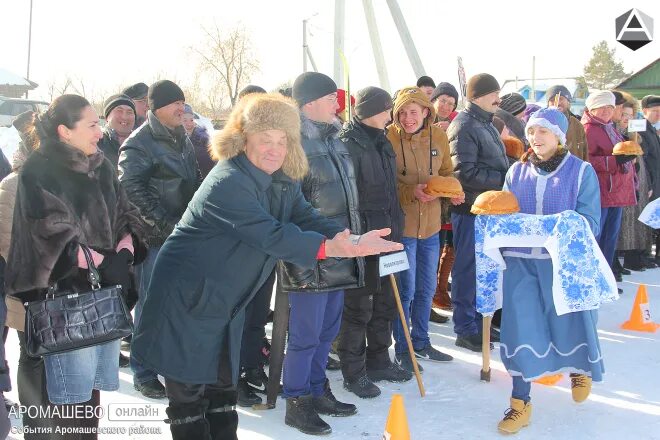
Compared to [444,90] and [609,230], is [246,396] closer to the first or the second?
[444,90]

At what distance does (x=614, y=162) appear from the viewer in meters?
6.87

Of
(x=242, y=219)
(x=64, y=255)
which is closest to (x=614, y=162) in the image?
(x=242, y=219)

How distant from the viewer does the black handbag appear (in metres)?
2.59

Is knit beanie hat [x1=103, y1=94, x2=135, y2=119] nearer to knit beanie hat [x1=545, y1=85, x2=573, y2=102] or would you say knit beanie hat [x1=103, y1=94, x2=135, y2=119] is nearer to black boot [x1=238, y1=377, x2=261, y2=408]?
black boot [x1=238, y1=377, x2=261, y2=408]

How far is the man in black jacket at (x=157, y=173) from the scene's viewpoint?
404 centimetres

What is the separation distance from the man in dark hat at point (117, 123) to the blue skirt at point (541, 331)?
3.22 metres

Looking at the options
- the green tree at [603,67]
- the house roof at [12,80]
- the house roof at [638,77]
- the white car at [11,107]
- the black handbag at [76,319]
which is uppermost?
the green tree at [603,67]

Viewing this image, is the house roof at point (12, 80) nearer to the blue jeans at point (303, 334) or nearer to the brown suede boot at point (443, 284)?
the brown suede boot at point (443, 284)

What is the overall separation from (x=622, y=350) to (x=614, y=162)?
2.54 m

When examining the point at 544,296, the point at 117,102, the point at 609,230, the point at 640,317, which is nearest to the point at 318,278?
the point at 544,296

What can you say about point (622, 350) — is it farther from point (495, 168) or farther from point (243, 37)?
point (243, 37)

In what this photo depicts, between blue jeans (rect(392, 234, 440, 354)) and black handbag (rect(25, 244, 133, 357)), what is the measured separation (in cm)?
234

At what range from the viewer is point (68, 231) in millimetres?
2678

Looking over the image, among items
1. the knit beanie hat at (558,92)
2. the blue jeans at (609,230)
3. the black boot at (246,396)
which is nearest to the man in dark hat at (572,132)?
the knit beanie hat at (558,92)
